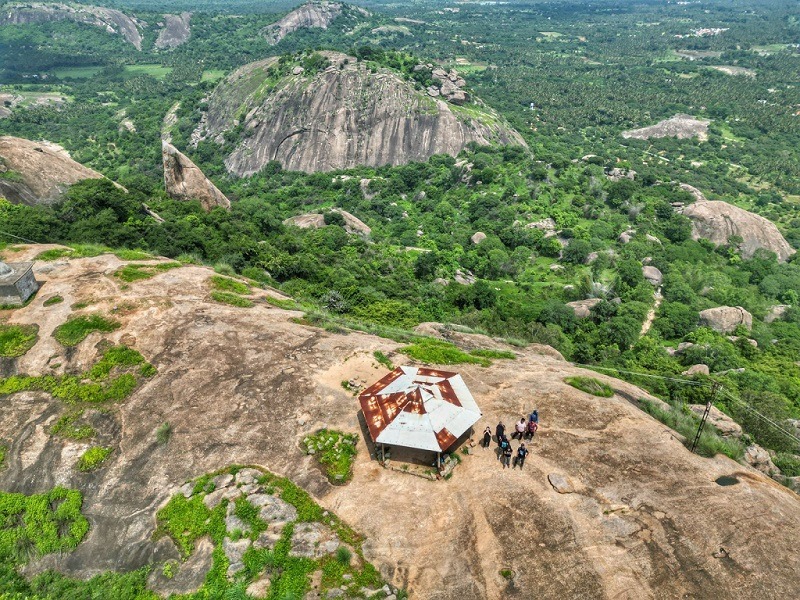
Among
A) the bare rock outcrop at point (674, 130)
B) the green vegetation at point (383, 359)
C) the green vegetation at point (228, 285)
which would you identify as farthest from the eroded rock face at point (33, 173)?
the bare rock outcrop at point (674, 130)

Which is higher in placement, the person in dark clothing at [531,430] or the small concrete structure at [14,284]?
the small concrete structure at [14,284]

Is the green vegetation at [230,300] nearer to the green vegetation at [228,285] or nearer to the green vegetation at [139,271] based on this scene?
the green vegetation at [228,285]

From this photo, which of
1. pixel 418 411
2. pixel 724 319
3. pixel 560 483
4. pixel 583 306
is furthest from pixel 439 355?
pixel 724 319

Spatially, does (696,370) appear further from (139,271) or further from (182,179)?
(182,179)

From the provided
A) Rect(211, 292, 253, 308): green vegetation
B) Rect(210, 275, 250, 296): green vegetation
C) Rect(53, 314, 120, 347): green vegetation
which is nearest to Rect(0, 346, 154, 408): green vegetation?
Rect(53, 314, 120, 347): green vegetation

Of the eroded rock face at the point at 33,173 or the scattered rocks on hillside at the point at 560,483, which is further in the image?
the eroded rock face at the point at 33,173

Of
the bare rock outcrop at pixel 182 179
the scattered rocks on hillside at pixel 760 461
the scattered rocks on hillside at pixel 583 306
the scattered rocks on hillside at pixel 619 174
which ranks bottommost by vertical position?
the scattered rocks on hillside at pixel 583 306

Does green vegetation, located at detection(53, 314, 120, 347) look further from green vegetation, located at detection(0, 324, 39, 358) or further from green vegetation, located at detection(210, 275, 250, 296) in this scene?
green vegetation, located at detection(210, 275, 250, 296)
